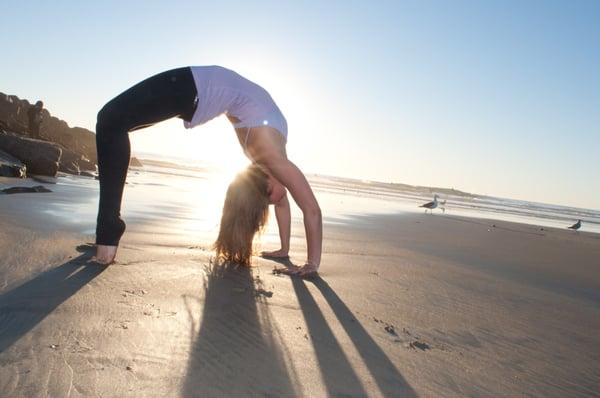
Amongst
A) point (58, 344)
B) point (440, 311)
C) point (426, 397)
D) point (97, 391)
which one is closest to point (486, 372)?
point (426, 397)

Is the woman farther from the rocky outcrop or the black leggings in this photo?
the rocky outcrop

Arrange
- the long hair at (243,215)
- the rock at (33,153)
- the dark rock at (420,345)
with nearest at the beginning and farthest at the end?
the dark rock at (420,345) < the long hair at (243,215) < the rock at (33,153)

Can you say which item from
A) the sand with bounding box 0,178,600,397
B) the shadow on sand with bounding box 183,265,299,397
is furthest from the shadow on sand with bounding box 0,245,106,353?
the shadow on sand with bounding box 183,265,299,397

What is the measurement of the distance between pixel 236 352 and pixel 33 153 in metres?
10.5

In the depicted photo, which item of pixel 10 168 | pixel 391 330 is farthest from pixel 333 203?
pixel 391 330

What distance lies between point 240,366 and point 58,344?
1.91 ft

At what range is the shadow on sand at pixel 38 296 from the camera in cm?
153

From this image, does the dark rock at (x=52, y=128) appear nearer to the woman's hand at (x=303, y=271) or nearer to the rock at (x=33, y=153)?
the rock at (x=33, y=153)

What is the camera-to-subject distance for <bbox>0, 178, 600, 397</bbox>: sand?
1381mm

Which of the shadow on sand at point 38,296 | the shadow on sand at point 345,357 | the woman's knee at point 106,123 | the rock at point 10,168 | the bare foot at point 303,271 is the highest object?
the woman's knee at point 106,123

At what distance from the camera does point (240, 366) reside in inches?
58.7

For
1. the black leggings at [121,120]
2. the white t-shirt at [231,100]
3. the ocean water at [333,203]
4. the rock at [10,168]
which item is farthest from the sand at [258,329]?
the rock at [10,168]

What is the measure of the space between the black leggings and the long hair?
806mm

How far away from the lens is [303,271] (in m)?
3.05
